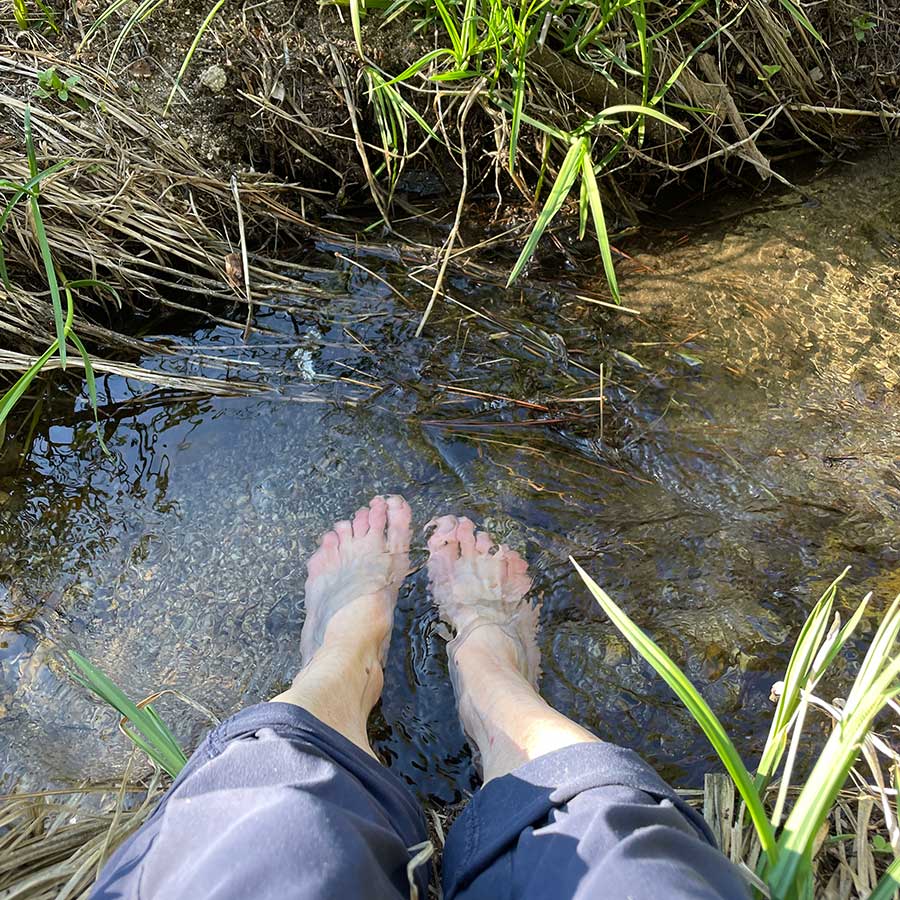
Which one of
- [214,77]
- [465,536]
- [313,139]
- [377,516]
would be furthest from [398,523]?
[214,77]

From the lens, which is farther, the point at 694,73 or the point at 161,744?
the point at 694,73

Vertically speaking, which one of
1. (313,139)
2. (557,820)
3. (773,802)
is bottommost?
(773,802)

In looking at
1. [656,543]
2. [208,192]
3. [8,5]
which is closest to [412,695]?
[656,543]

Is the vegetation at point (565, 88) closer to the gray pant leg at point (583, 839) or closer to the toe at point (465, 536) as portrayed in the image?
the toe at point (465, 536)

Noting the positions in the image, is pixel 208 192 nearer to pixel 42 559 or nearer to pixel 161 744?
pixel 42 559

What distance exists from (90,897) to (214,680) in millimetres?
643

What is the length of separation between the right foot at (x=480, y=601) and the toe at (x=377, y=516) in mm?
120

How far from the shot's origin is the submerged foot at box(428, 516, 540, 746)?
1546mm

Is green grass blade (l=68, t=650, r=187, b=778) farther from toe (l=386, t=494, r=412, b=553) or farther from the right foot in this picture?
toe (l=386, t=494, r=412, b=553)

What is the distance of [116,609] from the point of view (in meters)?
1.62

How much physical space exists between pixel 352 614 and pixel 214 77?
1510 millimetres

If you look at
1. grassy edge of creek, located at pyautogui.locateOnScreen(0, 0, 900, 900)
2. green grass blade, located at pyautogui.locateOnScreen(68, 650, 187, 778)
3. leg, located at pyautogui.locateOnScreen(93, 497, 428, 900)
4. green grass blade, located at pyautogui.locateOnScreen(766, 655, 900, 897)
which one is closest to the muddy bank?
grassy edge of creek, located at pyautogui.locateOnScreen(0, 0, 900, 900)

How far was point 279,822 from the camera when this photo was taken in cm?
84

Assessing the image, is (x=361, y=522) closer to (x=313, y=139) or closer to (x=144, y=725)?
(x=144, y=725)
